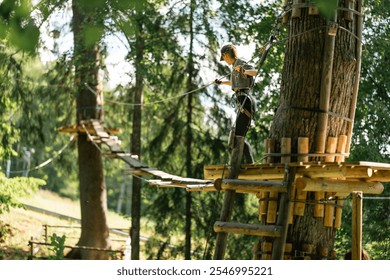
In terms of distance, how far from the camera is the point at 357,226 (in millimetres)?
5582

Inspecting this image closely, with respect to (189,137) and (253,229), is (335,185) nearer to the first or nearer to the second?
(253,229)

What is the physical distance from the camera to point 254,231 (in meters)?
5.12

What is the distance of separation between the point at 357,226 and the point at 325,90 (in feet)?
3.08

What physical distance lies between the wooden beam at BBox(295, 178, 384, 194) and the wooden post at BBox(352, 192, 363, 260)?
0.06m

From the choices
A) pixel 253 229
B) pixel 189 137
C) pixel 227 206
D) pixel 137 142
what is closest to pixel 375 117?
pixel 189 137

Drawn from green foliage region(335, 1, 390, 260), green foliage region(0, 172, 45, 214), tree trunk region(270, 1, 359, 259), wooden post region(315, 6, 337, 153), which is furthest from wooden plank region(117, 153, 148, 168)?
wooden post region(315, 6, 337, 153)

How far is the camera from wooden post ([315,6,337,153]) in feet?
18.1

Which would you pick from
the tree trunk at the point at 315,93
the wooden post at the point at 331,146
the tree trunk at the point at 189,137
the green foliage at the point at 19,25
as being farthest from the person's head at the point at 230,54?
the tree trunk at the point at 189,137

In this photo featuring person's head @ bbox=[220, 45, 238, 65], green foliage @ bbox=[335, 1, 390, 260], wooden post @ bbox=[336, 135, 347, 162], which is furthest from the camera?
green foliage @ bbox=[335, 1, 390, 260]

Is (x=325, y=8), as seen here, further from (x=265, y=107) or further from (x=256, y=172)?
(x=265, y=107)

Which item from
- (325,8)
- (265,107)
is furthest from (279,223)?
(265,107)

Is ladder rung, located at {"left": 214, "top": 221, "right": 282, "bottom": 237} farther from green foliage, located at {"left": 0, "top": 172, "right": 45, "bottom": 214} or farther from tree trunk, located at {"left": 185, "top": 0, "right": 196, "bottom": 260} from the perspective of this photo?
tree trunk, located at {"left": 185, "top": 0, "right": 196, "bottom": 260}

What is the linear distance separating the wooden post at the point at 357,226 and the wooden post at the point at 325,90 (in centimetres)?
40

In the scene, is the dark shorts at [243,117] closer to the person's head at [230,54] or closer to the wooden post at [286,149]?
the person's head at [230,54]
